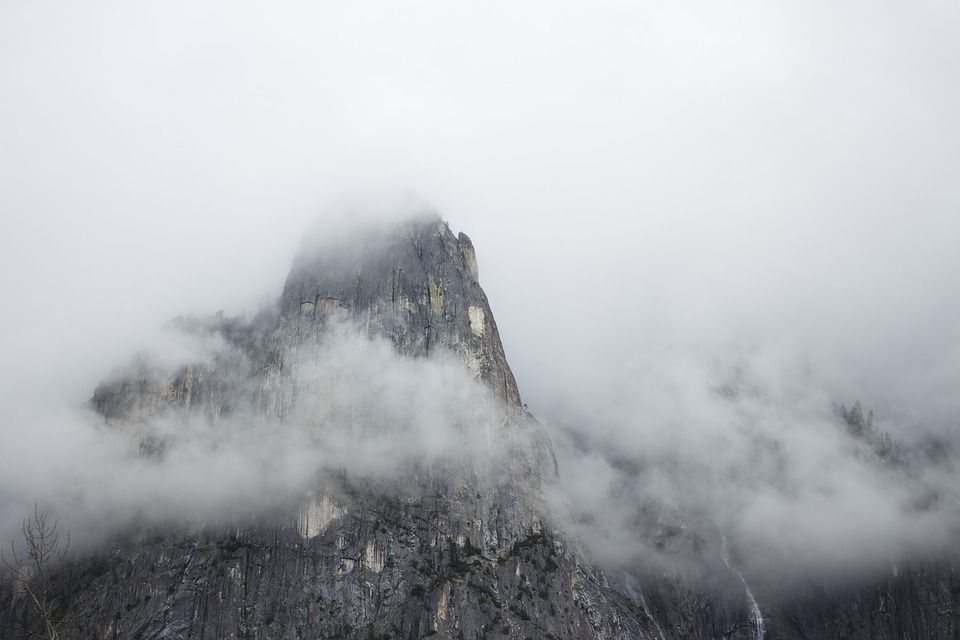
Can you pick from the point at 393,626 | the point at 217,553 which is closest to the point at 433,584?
the point at 393,626

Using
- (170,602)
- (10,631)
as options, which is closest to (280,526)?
(170,602)

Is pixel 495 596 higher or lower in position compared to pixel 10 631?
higher

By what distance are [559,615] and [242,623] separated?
7046 cm

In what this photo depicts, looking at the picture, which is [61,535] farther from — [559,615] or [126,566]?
[559,615]

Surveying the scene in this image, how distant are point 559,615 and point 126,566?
9903 cm

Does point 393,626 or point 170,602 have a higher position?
point 393,626

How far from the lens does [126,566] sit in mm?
193000

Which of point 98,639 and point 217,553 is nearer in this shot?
point 98,639

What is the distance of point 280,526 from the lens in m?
198

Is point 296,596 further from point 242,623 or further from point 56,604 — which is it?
point 56,604

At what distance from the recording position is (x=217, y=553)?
194125 millimetres

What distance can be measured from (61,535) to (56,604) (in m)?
18.8

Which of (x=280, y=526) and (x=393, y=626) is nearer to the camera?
(x=393, y=626)

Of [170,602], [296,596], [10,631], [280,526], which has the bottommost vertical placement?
[10,631]
